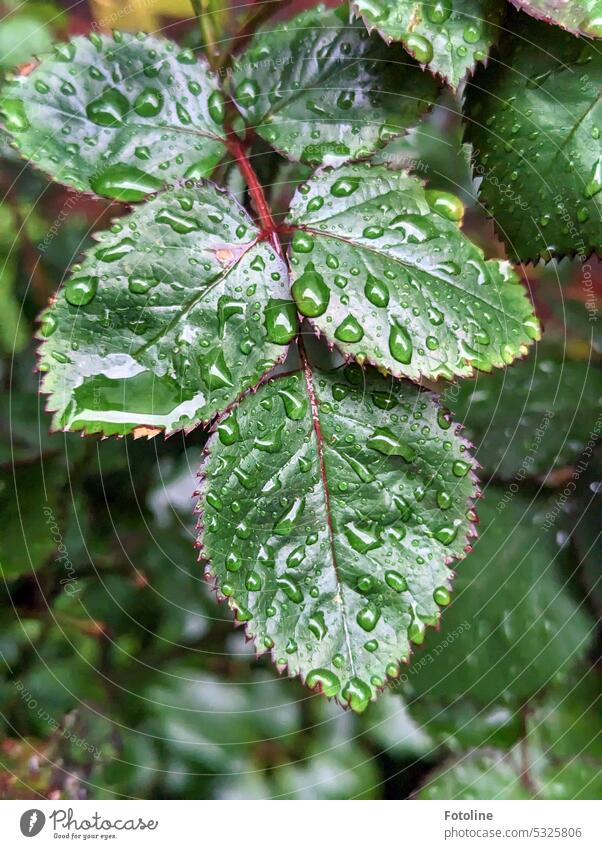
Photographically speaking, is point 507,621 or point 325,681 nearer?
point 325,681

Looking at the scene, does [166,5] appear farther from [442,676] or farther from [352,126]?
[442,676]

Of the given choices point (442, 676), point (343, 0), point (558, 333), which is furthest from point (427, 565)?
point (343, 0)

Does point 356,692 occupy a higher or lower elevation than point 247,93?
lower
